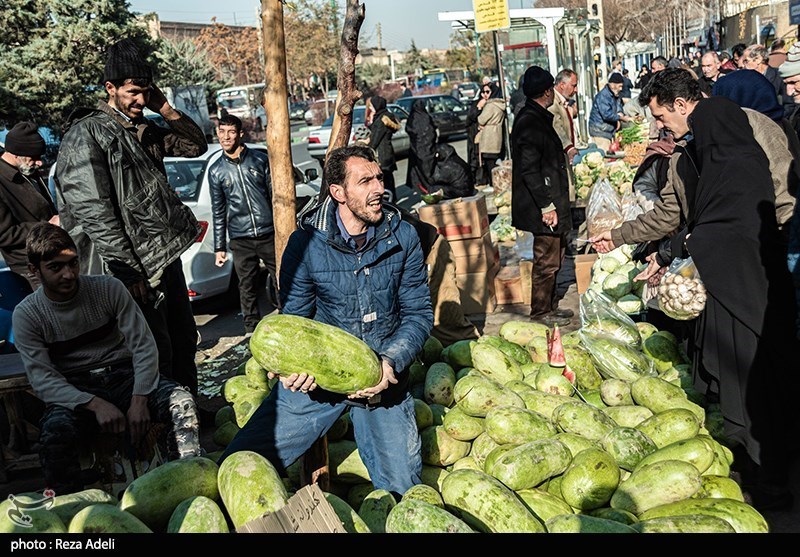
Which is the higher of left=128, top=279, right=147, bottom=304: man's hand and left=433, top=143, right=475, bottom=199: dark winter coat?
left=433, top=143, right=475, bottom=199: dark winter coat

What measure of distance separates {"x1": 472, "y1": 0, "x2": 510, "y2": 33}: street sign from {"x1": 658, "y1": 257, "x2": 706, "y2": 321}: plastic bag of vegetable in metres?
9.97

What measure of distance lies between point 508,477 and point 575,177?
8592 millimetres

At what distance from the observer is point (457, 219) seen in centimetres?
759

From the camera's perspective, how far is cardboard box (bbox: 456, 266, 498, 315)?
7.66 metres

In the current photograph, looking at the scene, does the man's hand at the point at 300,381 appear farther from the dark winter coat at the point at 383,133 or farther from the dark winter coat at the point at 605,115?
the dark winter coat at the point at 605,115

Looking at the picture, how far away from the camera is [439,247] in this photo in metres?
6.38

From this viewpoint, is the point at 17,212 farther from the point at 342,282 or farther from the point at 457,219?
the point at 457,219

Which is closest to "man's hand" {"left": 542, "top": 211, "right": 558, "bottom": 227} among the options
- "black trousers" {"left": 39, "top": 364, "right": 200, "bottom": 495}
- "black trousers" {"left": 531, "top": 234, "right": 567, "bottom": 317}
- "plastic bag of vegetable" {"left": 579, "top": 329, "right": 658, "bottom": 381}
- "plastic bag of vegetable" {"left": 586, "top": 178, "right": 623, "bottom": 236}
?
"black trousers" {"left": 531, "top": 234, "right": 567, "bottom": 317}

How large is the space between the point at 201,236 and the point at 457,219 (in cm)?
299

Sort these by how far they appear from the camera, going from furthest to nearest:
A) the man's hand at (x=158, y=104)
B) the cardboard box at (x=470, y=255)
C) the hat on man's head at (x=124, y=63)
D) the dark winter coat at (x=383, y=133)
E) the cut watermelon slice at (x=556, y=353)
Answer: the dark winter coat at (x=383, y=133) < the cardboard box at (x=470, y=255) < the cut watermelon slice at (x=556, y=353) < the man's hand at (x=158, y=104) < the hat on man's head at (x=124, y=63)

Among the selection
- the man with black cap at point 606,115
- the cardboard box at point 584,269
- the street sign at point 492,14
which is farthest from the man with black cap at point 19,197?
the man with black cap at point 606,115

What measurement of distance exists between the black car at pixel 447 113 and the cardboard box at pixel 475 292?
786 inches

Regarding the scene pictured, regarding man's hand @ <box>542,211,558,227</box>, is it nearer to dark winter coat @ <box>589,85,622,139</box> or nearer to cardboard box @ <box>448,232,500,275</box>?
cardboard box @ <box>448,232,500,275</box>

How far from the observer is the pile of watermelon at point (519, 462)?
2.99 meters
